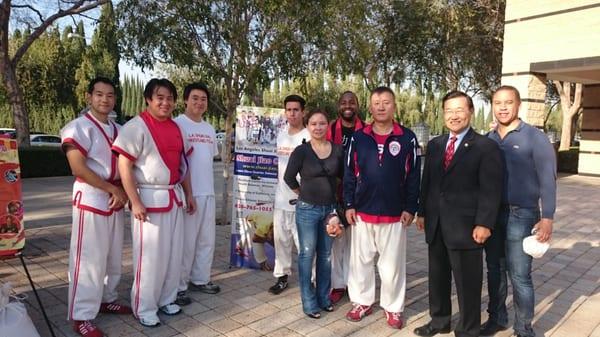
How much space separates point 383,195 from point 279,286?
1.52 metres

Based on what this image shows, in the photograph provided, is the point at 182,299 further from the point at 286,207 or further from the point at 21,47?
the point at 21,47

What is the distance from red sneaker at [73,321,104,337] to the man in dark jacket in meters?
1.95

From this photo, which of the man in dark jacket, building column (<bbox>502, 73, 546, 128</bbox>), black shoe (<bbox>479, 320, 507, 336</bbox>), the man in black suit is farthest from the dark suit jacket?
building column (<bbox>502, 73, 546, 128</bbox>)

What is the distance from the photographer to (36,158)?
540 inches

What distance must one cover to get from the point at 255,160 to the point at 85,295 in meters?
2.33

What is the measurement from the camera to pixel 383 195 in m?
3.41

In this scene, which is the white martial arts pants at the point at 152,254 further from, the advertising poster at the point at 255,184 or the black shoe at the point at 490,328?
the black shoe at the point at 490,328

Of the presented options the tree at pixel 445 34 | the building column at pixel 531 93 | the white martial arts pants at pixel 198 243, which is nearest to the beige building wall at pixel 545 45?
the building column at pixel 531 93

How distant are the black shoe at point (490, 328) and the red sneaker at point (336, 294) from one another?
4.05 feet

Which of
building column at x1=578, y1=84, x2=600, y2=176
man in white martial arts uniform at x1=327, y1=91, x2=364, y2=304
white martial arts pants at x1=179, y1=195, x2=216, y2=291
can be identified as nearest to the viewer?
white martial arts pants at x1=179, y1=195, x2=216, y2=291

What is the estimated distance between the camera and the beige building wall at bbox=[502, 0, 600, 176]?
38.4 feet

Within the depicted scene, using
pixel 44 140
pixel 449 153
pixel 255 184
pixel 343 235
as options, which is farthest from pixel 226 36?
pixel 44 140

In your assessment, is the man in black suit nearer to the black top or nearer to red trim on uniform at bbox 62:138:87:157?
the black top

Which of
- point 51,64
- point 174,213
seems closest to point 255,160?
point 174,213
